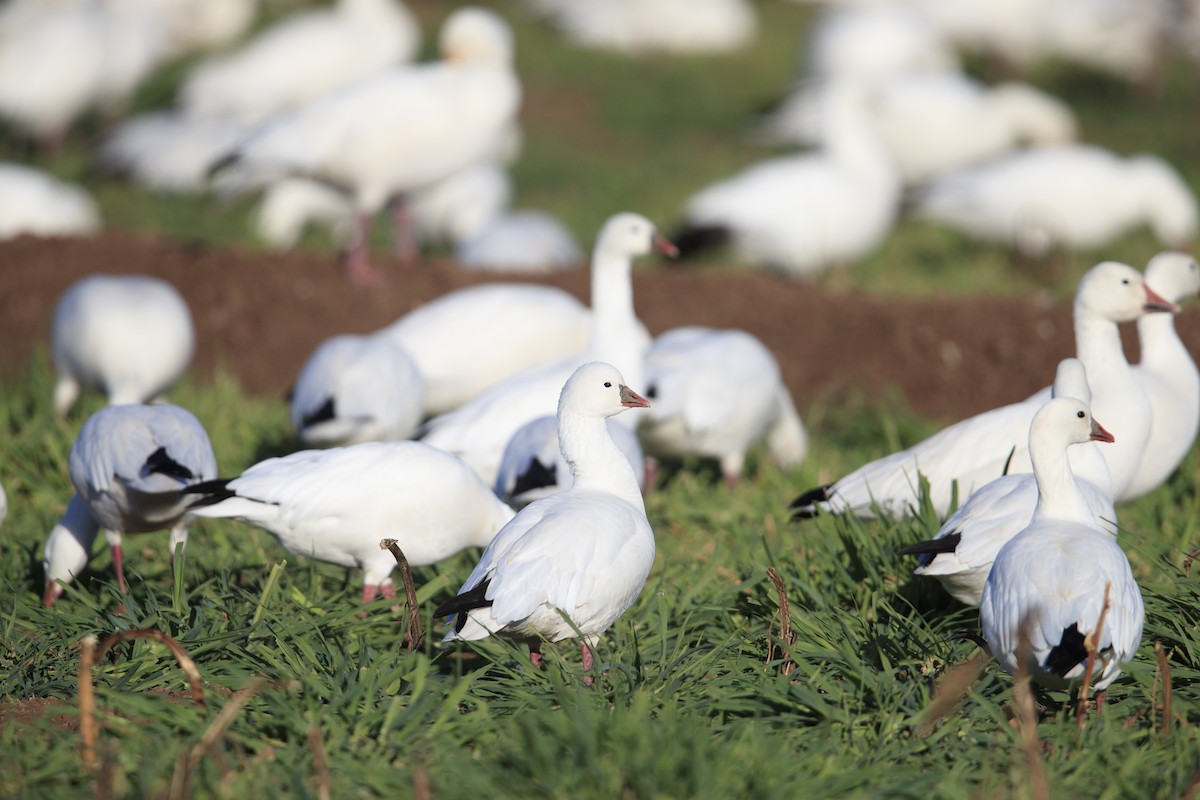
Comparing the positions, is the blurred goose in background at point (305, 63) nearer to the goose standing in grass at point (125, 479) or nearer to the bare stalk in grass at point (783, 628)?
the goose standing in grass at point (125, 479)

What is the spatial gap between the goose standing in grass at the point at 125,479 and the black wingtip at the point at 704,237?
5.64 m

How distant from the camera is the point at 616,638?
4133 mm

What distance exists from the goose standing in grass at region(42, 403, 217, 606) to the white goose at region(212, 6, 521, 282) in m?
3.47

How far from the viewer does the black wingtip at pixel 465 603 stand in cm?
355

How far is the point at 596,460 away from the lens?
4195 mm

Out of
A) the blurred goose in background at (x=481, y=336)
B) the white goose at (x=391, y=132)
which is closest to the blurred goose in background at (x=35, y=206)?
the white goose at (x=391, y=132)

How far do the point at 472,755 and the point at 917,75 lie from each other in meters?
11.6

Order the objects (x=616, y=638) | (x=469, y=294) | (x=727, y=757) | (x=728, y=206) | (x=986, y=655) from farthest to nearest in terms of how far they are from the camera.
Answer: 1. (x=728, y=206)
2. (x=469, y=294)
3. (x=616, y=638)
4. (x=986, y=655)
5. (x=727, y=757)

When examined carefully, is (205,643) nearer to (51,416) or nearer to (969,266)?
(51,416)

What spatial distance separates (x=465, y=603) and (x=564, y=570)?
0.89 feet

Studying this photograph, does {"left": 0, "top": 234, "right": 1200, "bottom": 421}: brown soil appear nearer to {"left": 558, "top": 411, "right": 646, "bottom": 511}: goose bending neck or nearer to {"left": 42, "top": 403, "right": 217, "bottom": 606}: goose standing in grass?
{"left": 42, "top": 403, "right": 217, "bottom": 606}: goose standing in grass

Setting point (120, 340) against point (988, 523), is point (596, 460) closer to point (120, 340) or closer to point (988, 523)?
point (988, 523)

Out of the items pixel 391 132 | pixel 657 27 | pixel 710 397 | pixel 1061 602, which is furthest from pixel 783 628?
pixel 657 27

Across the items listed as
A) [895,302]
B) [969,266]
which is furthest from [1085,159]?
[895,302]
